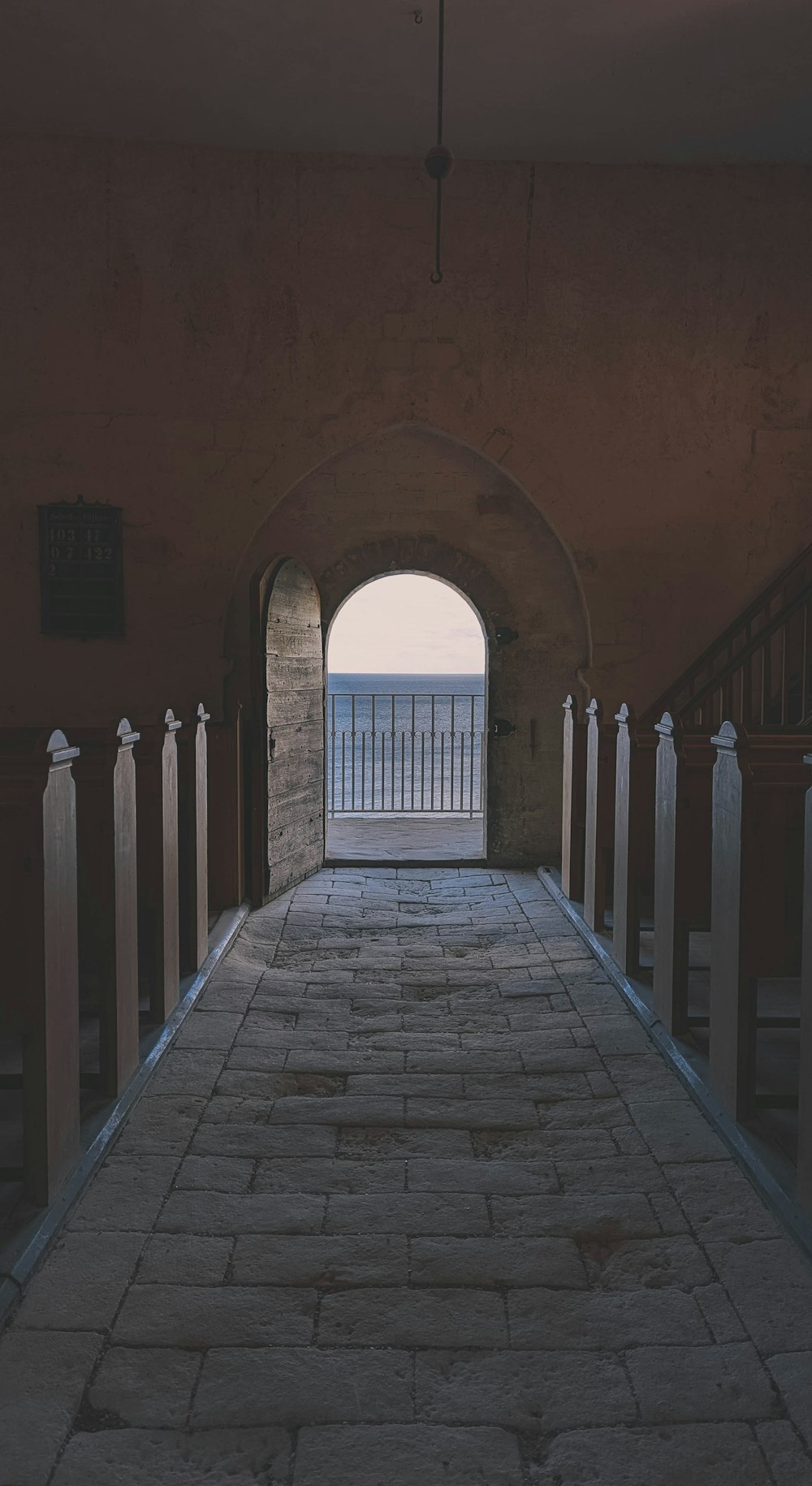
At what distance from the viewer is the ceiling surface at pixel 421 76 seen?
205 inches

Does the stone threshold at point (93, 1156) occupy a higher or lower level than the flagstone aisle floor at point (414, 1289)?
higher

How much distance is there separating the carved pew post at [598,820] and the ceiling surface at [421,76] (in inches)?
139

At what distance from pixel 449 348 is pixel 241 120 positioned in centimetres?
179

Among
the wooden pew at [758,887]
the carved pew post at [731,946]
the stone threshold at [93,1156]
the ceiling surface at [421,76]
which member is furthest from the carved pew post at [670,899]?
the ceiling surface at [421,76]

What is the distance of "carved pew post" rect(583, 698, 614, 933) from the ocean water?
7.82ft

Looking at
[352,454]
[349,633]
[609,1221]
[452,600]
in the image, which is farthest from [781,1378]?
[349,633]

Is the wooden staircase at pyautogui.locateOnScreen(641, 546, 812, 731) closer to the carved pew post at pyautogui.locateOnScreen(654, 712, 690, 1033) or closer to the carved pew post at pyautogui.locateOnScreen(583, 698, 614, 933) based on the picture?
the carved pew post at pyautogui.locateOnScreen(583, 698, 614, 933)

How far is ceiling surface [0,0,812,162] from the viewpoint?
522 cm

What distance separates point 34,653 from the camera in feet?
21.5

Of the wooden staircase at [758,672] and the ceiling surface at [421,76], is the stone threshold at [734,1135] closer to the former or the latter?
the wooden staircase at [758,672]

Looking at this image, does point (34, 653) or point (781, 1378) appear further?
point (34, 653)

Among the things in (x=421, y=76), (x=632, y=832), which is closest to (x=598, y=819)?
(x=632, y=832)

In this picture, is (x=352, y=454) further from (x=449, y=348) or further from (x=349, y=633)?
(x=349, y=633)

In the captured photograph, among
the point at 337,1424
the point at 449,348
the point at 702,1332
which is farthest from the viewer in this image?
the point at 449,348
